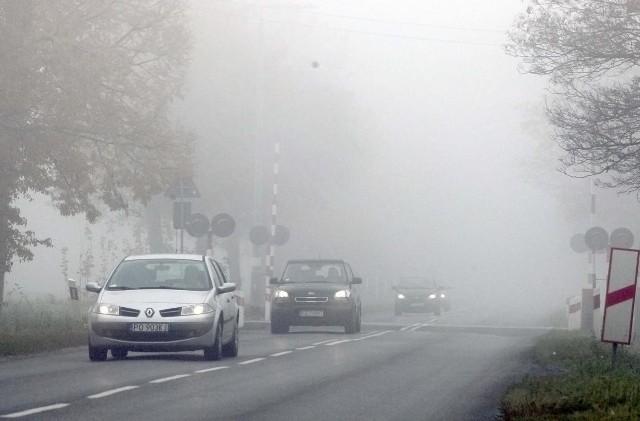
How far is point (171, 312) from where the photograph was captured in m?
20.1

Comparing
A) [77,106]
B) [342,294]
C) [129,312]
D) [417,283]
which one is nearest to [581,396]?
[129,312]

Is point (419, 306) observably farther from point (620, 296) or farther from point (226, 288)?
point (620, 296)

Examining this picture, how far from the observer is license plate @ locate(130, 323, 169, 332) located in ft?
64.8

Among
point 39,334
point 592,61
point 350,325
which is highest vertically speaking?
point 592,61

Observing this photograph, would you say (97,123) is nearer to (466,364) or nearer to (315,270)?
(315,270)

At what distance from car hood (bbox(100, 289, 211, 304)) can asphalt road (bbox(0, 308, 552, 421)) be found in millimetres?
858

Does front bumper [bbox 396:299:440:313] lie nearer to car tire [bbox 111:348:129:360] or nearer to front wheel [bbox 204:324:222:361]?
car tire [bbox 111:348:129:360]

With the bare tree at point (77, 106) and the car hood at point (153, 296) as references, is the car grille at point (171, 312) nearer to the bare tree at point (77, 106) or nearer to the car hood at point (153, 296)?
the car hood at point (153, 296)

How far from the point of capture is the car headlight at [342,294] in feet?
106

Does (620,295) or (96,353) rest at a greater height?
(620,295)

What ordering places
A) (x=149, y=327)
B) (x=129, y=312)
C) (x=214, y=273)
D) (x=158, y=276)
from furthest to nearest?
1. (x=214, y=273)
2. (x=158, y=276)
3. (x=129, y=312)
4. (x=149, y=327)

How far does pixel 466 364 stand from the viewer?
798 inches

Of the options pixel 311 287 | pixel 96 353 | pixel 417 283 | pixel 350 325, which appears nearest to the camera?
pixel 96 353

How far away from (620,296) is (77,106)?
44.3ft
